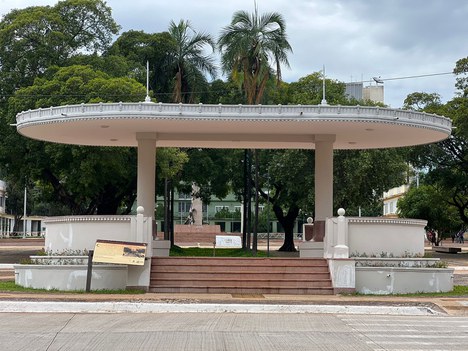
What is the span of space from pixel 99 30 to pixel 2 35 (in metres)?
6.07

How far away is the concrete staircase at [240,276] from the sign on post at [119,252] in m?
1.14

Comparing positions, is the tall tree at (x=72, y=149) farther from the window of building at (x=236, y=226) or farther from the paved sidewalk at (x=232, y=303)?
the window of building at (x=236, y=226)

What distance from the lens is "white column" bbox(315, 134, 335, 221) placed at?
26.0 meters

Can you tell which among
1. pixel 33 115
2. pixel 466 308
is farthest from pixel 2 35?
pixel 466 308

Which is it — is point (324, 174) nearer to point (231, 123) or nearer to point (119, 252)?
point (231, 123)

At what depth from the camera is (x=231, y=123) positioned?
2384cm

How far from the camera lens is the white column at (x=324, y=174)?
2600 centimetres

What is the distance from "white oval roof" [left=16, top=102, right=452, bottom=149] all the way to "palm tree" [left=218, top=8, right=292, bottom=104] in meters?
9.88

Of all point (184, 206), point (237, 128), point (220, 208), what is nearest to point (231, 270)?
point (237, 128)

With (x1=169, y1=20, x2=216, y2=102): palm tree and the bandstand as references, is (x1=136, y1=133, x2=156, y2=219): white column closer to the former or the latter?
the bandstand

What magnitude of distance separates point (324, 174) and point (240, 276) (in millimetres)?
5591

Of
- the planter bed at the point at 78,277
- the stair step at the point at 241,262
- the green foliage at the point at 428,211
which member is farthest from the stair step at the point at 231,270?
the green foliage at the point at 428,211

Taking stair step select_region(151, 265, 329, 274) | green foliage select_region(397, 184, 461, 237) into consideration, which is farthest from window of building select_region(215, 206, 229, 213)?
stair step select_region(151, 265, 329, 274)

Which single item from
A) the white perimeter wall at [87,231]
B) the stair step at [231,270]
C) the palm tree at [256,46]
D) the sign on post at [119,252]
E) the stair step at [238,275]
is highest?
the palm tree at [256,46]
